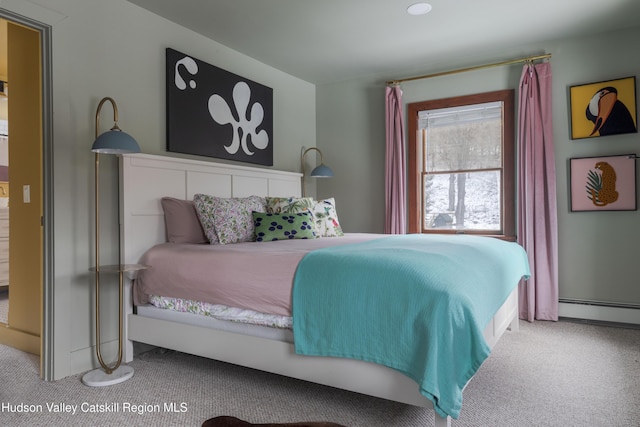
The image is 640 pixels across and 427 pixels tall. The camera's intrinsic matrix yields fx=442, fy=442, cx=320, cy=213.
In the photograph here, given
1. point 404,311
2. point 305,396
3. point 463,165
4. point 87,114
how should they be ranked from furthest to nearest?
point 463,165 < point 87,114 < point 305,396 < point 404,311

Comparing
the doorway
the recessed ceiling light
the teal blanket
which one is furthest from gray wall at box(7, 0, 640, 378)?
the teal blanket

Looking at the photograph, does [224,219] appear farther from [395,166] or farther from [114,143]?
[395,166]

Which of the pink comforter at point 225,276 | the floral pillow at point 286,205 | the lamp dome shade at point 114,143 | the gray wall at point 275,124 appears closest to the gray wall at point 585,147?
the gray wall at point 275,124

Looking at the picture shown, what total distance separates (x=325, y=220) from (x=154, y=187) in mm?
1381

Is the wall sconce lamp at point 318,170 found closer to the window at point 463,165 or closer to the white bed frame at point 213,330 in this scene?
the white bed frame at point 213,330

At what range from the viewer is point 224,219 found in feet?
10.4

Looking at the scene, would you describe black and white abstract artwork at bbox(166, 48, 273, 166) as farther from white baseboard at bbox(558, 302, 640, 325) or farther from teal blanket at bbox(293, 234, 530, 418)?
white baseboard at bbox(558, 302, 640, 325)

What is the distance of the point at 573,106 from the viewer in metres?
3.87

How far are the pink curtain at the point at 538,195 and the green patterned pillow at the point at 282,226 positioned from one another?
198cm

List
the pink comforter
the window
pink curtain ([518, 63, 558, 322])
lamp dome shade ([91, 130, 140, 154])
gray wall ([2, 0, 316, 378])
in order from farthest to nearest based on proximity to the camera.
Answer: the window
pink curtain ([518, 63, 558, 322])
gray wall ([2, 0, 316, 378])
lamp dome shade ([91, 130, 140, 154])
the pink comforter

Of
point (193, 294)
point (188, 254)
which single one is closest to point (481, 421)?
point (193, 294)

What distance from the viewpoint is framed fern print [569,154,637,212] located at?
144 inches

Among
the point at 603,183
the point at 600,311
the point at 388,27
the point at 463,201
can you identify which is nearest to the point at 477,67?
the point at 388,27

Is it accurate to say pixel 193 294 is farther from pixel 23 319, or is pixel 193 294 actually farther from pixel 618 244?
pixel 618 244
